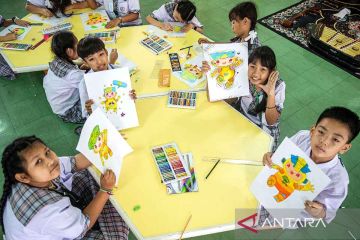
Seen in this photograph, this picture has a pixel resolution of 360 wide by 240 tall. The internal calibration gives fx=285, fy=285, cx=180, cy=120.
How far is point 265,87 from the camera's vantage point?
2291 millimetres

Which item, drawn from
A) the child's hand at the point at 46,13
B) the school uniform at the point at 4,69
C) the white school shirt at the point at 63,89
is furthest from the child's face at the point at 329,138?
the school uniform at the point at 4,69

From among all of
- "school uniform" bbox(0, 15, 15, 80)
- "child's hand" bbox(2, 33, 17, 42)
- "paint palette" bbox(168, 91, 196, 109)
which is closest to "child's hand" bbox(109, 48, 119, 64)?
"paint palette" bbox(168, 91, 196, 109)

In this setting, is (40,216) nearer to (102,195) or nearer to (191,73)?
(102,195)

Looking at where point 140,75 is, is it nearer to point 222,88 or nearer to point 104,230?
point 222,88

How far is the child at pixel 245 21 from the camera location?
277cm

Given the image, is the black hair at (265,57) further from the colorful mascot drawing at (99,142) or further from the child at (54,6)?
the child at (54,6)

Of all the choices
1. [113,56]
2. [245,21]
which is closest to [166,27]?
[113,56]

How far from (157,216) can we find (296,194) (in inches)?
32.2

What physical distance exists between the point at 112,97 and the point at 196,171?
33.5 inches

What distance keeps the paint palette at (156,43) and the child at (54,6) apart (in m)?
1.12

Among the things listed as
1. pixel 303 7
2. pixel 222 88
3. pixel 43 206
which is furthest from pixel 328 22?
pixel 43 206

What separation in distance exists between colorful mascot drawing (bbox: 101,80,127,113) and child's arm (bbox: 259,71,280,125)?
1122 millimetres

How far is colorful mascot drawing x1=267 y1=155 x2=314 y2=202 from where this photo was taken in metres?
1.58

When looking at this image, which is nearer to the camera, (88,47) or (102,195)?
(102,195)
